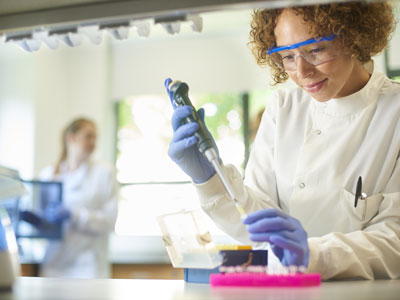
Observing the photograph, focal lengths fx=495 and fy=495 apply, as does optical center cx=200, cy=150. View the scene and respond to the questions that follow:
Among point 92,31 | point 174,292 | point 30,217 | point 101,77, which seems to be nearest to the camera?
point 174,292

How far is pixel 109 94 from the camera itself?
598 centimetres

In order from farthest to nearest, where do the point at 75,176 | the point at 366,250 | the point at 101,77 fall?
the point at 101,77, the point at 75,176, the point at 366,250

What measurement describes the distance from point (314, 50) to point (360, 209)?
0.44 meters

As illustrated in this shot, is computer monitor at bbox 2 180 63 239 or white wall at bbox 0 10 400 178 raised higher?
white wall at bbox 0 10 400 178

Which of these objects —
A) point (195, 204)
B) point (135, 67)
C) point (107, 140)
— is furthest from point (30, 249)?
point (135, 67)

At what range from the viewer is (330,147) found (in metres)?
1.47

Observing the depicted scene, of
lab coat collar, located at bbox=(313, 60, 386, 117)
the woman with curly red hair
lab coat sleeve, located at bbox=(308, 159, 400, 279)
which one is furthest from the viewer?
lab coat collar, located at bbox=(313, 60, 386, 117)

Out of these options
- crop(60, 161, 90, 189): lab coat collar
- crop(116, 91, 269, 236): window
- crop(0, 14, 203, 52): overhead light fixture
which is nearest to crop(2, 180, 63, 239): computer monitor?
crop(60, 161, 90, 189): lab coat collar

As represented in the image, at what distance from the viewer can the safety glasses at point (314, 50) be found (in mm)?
1297

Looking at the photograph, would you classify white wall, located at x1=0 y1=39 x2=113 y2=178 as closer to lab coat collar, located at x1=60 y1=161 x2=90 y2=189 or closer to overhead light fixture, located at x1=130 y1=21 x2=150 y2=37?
lab coat collar, located at x1=60 y1=161 x2=90 y2=189

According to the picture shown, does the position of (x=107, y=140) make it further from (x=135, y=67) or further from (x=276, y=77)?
(x=276, y=77)

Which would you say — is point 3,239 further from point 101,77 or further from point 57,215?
point 101,77

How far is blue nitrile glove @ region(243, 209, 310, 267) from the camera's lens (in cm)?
97

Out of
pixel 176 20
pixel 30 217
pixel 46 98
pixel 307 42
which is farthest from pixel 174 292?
pixel 46 98
